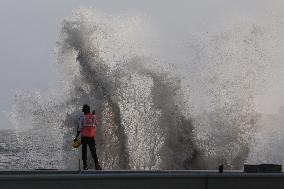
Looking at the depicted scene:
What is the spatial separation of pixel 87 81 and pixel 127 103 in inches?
83.3

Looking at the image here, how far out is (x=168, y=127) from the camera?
A: 2786 centimetres

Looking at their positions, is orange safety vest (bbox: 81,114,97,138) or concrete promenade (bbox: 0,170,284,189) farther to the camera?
orange safety vest (bbox: 81,114,97,138)

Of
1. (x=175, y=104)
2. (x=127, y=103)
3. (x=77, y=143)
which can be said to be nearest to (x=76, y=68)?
(x=127, y=103)

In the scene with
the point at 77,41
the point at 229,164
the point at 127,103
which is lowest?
the point at 229,164

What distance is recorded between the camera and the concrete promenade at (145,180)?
889 centimetres

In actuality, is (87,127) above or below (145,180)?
above

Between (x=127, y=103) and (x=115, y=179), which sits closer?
(x=115, y=179)

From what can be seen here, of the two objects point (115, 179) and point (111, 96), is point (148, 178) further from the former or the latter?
point (111, 96)

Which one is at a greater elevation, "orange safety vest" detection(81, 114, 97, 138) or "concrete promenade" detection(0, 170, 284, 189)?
"orange safety vest" detection(81, 114, 97, 138)

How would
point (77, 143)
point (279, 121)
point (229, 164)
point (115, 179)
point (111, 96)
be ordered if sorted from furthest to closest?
point (279, 121) → point (111, 96) → point (229, 164) → point (77, 143) → point (115, 179)

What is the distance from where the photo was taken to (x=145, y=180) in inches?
369

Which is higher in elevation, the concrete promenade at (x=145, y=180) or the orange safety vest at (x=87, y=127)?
the orange safety vest at (x=87, y=127)

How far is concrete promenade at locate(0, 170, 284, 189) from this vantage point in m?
8.89

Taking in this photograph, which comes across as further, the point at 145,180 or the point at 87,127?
the point at 87,127
